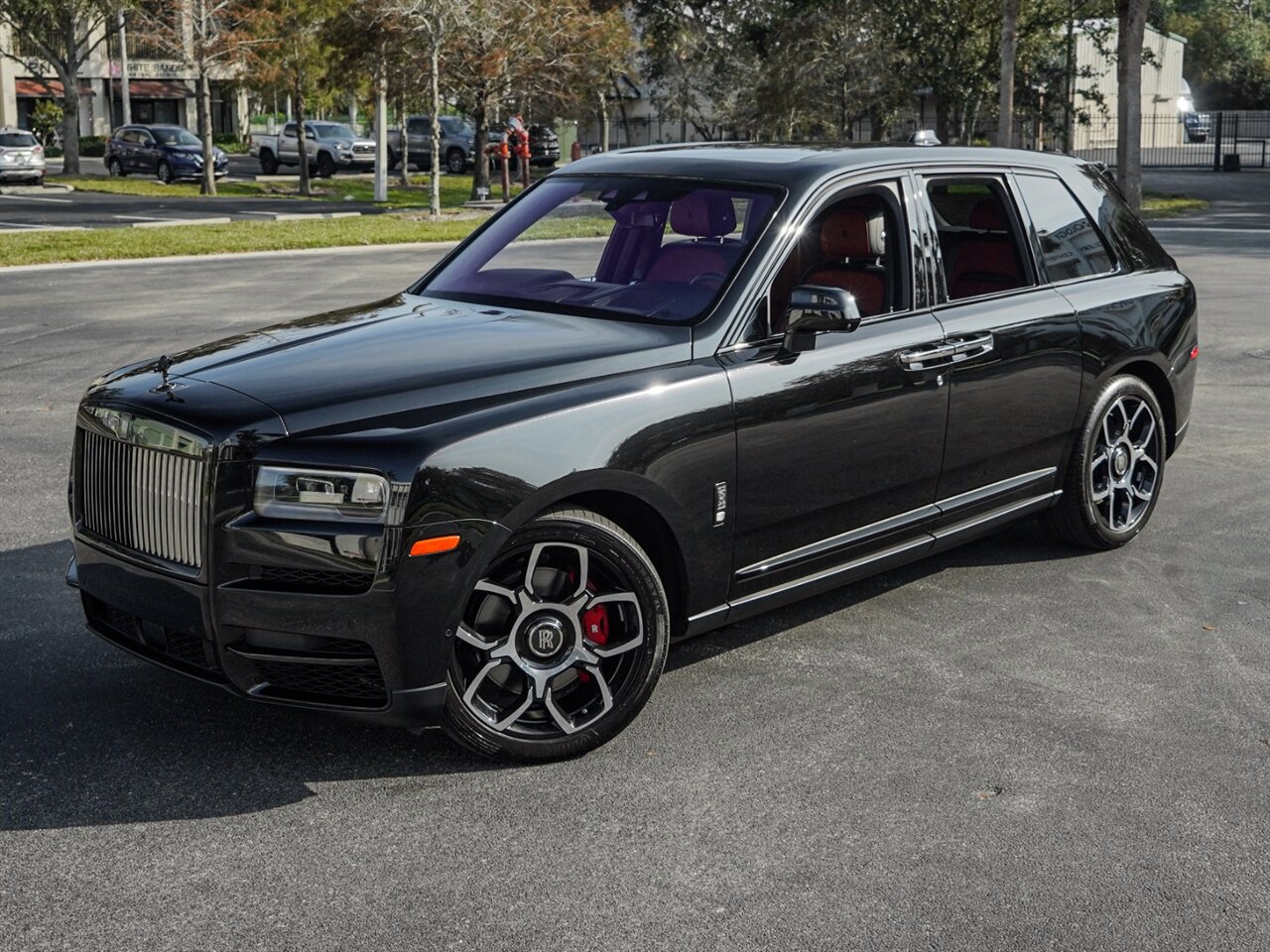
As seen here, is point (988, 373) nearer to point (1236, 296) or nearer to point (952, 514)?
point (952, 514)

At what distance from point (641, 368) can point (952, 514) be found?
66.6 inches

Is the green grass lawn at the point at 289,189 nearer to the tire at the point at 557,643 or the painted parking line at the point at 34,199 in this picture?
the painted parking line at the point at 34,199

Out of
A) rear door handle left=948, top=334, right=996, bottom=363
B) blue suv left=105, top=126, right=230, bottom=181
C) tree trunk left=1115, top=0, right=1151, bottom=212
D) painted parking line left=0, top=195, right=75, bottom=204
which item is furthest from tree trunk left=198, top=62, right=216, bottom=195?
rear door handle left=948, top=334, right=996, bottom=363

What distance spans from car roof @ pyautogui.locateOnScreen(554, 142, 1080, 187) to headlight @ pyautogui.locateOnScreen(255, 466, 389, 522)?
6.75ft

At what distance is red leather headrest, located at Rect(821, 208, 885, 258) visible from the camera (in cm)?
552

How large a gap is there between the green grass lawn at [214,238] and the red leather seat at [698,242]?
16762mm

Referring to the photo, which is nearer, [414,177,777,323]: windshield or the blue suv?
[414,177,777,323]: windshield

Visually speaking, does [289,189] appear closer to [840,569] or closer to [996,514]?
[996,514]

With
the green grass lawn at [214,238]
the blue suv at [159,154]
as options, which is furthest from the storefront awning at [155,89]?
the green grass lawn at [214,238]

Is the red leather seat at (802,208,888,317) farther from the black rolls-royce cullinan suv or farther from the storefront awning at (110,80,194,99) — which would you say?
the storefront awning at (110,80,194,99)

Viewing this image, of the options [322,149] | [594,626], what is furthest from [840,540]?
[322,149]

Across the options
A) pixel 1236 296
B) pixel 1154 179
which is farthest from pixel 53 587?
pixel 1154 179

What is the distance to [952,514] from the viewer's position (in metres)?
5.88

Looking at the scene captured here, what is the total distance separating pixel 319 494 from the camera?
4.13m
